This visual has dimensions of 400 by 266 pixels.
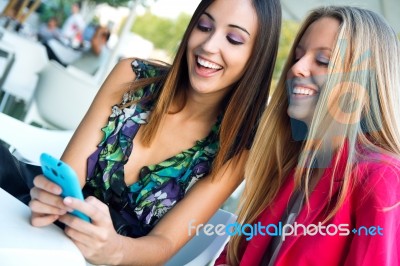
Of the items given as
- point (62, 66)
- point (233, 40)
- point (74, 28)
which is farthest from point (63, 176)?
point (74, 28)

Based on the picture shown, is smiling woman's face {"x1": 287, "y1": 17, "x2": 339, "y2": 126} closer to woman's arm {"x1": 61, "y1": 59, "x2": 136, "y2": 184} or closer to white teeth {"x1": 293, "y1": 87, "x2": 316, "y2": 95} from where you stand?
white teeth {"x1": 293, "y1": 87, "x2": 316, "y2": 95}

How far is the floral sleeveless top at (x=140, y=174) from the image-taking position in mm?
1814

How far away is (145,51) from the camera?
333 inches

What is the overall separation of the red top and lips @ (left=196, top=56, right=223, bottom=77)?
585mm

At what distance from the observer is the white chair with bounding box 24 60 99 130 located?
3.49 m

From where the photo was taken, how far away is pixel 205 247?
186 cm

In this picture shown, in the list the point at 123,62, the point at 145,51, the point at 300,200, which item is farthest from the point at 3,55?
the point at 145,51

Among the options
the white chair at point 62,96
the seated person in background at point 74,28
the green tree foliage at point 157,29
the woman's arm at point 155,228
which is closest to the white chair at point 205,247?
the woman's arm at point 155,228

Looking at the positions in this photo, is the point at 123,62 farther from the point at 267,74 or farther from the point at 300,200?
the point at 300,200

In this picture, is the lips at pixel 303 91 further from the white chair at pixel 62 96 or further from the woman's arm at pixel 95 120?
the white chair at pixel 62 96

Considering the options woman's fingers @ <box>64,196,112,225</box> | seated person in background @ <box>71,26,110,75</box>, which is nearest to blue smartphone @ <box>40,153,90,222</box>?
woman's fingers @ <box>64,196,112,225</box>

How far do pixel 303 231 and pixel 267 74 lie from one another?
28.0 inches

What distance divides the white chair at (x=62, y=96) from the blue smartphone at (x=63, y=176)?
2411mm

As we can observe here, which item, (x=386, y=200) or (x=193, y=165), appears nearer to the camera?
(x=386, y=200)
